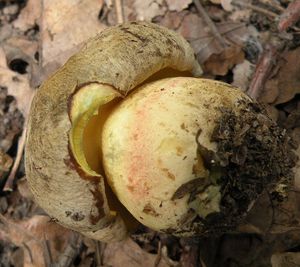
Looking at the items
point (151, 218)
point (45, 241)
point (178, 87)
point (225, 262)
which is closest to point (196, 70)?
point (178, 87)

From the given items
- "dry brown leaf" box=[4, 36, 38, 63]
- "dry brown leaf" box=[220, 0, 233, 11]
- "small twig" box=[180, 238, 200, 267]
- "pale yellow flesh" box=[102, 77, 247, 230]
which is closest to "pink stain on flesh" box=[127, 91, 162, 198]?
"pale yellow flesh" box=[102, 77, 247, 230]

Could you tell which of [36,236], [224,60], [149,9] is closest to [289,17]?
[224,60]

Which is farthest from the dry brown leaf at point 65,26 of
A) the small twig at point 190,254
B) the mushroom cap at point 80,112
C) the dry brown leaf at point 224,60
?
the small twig at point 190,254

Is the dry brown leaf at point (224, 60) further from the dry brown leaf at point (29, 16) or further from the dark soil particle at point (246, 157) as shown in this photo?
the dry brown leaf at point (29, 16)

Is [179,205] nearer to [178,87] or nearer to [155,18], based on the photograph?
[178,87]

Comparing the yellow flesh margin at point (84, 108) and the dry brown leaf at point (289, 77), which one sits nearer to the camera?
the yellow flesh margin at point (84, 108)

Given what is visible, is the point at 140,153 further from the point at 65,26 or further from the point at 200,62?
the point at 65,26

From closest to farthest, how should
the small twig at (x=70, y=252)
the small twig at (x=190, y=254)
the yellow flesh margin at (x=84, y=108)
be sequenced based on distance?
1. the yellow flesh margin at (x=84, y=108)
2. the small twig at (x=190, y=254)
3. the small twig at (x=70, y=252)

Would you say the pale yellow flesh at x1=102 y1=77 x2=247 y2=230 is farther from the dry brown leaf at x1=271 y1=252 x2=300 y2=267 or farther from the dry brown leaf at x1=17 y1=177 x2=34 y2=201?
the dry brown leaf at x1=17 y1=177 x2=34 y2=201
